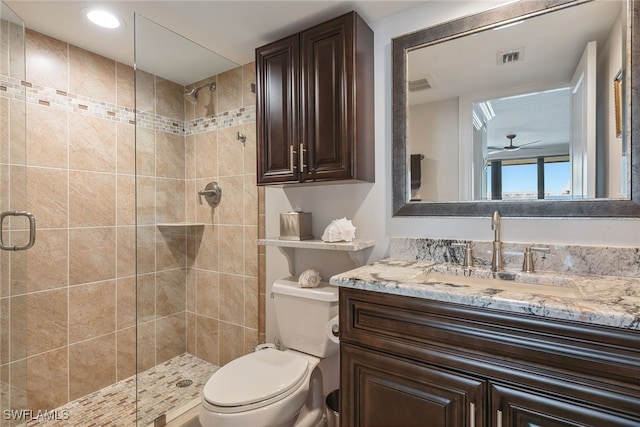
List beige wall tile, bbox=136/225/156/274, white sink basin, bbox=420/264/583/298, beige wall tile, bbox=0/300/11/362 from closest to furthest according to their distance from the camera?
white sink basin, bbox=420/264/583/298
beige wall tile, bbox=0/300/11/362
beige wall tile, bbox=136/225/156/274

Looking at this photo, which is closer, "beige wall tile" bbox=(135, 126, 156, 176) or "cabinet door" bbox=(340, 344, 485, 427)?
"cabinet door" bbox=(340, 344, 485, 427)

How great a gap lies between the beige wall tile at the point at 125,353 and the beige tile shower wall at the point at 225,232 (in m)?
0.45

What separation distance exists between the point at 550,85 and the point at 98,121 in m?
2.57

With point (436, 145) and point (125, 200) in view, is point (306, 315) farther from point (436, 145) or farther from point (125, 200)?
point (125, 200)

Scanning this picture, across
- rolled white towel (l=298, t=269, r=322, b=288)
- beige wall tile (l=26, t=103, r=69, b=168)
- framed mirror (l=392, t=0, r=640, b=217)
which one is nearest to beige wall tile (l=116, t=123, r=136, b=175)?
beige wall tile (l=26, t=103, r=69, b=168)

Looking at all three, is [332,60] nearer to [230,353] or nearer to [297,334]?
[297,334]

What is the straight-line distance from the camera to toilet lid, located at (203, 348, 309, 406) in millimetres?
1316

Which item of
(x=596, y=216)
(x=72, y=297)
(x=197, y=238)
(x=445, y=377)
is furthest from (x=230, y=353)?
(x=596, y=216)

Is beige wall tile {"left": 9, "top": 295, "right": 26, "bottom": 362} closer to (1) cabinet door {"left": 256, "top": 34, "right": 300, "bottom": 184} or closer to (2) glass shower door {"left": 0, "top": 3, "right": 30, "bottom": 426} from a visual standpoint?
(2) glass shower door {"left": 0, "top": 3, "right": 30, "bottom": 426}

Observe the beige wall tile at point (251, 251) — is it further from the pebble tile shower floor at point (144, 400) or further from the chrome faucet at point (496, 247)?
the chrome faucet at point (496, 247)

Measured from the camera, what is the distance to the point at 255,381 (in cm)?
143

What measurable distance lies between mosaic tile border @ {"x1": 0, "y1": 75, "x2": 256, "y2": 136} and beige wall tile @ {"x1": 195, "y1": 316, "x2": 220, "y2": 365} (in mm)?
1300

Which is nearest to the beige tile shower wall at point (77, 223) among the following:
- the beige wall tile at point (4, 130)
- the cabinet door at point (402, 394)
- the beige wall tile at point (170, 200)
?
the beige wall tile at point (4, 130)

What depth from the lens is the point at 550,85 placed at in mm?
1335
